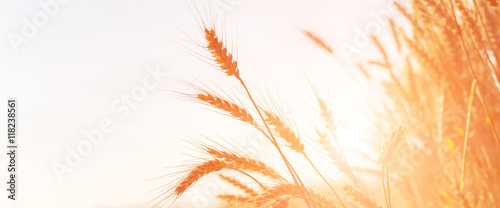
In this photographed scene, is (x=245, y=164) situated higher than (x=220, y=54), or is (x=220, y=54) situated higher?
(x=220, y=54)

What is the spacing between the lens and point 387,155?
1.33 metres

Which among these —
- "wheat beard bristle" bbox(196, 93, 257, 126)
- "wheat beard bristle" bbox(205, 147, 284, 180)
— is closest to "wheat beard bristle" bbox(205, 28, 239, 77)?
"wheat beard bristle" bbox(196, 93, 257, 126)

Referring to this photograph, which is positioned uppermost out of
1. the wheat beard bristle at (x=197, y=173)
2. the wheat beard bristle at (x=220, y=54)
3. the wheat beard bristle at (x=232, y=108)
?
the wheat beard bristle at (x=220, y=54)

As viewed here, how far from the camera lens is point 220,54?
136 centimetres

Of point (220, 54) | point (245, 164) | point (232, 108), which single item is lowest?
point (245, 164)

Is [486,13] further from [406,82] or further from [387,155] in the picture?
[387,155]

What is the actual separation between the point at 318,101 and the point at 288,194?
343mm

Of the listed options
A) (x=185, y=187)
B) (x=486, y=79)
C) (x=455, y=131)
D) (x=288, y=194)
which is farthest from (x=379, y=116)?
(x=185, y=187)

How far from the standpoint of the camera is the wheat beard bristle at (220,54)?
53.0 inches

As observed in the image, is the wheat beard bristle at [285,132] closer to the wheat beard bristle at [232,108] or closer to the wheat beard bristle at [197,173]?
the wheat beard bristle at [232,108]

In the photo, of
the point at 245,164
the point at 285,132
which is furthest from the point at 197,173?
the point at 285,132

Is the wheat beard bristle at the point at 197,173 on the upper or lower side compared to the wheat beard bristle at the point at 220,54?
lower

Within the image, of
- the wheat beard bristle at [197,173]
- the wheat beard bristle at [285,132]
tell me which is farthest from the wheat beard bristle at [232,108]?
the wheat beard bristle at [197,173]

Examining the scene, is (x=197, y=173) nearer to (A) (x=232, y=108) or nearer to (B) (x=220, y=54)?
→ (A) (x=232, y=108)
